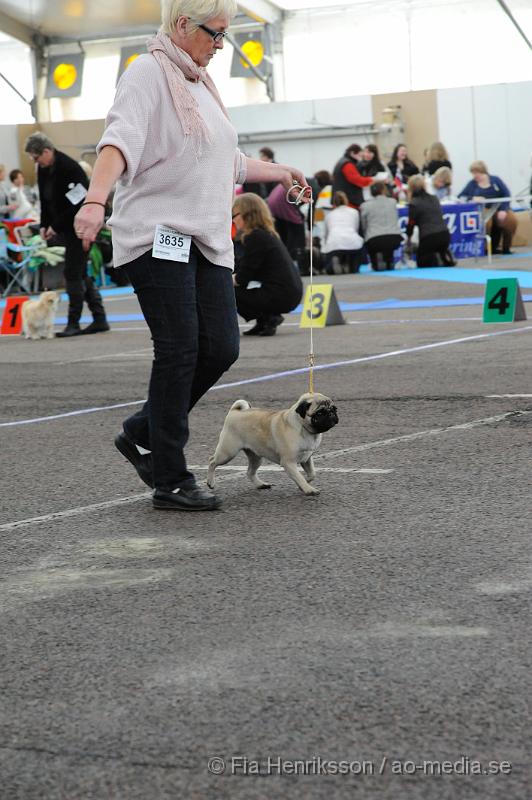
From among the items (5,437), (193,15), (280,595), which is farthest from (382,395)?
(280,595)

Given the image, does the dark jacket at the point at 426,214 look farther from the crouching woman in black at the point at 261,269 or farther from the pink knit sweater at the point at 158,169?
the pink knit sweater at the point at 158,169

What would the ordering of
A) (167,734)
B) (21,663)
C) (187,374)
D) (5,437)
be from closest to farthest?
1. (167,734)
2. (21,663)
3. (187,374)
4. (5,437)

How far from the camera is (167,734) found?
8.26ft

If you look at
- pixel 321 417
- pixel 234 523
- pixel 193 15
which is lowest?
pixel 234 523

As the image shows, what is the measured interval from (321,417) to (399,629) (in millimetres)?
1637

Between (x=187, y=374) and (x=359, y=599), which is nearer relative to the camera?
(x=359, y=599)

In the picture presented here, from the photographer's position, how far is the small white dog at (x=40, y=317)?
1293 cm

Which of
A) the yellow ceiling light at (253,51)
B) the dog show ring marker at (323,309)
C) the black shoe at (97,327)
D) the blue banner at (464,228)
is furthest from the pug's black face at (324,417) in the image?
the yellow ceiling light at (253,51)

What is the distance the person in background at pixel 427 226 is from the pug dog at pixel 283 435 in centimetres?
1499

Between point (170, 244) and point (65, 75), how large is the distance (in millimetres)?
30435

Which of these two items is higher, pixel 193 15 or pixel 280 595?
pixel 193 15

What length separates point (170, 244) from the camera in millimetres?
4363

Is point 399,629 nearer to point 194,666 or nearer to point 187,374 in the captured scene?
point 194,666

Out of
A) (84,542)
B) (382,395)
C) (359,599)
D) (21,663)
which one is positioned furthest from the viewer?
(382,395)
